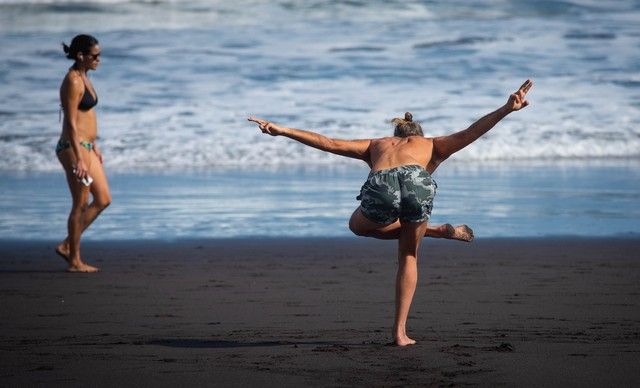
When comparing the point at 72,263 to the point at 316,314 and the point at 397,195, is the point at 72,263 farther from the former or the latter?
the point at 397,195

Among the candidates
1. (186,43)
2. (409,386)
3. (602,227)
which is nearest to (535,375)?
(409,386)

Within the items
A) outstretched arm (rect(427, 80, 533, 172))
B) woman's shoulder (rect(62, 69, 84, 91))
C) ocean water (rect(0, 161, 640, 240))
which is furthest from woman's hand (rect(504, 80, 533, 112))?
ocean water (rect(0, 161, 640, 240))

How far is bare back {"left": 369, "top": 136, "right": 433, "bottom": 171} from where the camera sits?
5.47 meters

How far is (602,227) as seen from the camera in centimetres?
1030

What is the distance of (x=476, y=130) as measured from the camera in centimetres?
532

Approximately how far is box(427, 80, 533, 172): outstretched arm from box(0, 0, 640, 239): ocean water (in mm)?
4444

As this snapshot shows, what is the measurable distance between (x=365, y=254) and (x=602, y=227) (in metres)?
2.53

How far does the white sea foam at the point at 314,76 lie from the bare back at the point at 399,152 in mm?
11053

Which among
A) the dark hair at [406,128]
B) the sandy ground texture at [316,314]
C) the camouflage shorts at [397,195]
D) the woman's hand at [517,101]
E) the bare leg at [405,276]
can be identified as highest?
the woman's hand at [517,101]

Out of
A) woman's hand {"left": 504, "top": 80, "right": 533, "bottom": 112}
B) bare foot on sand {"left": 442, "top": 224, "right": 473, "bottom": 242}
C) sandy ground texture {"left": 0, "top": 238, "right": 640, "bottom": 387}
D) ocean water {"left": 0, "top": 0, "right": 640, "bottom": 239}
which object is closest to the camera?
sandy ground texture {"left": 0, "top": 238, "right": 640, "bottom": 387}

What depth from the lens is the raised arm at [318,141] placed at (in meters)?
5.45

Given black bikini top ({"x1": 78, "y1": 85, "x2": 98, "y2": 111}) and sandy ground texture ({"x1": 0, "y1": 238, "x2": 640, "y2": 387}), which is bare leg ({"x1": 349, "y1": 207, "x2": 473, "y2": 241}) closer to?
sandy ground texture ({"x1": 0, "y1": 238, "x2": 640, "y2": 387})

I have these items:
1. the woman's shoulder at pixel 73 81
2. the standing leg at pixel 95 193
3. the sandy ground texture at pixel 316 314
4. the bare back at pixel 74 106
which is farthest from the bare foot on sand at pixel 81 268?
the woman's shoulder at pixel 73 81

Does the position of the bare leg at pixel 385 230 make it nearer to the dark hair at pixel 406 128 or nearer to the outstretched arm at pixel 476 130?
the outstretched arm at pixel 476 130
